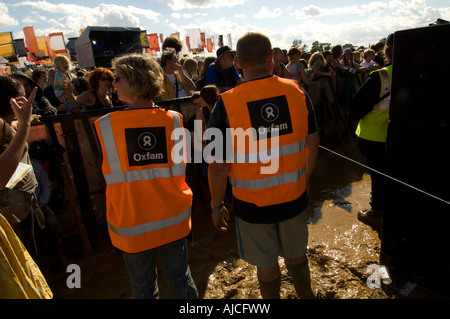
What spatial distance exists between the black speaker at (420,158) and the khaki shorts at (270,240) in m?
1.10

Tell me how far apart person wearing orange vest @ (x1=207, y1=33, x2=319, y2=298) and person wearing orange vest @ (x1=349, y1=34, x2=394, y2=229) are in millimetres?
1564

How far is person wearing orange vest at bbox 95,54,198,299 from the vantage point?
5.86ft

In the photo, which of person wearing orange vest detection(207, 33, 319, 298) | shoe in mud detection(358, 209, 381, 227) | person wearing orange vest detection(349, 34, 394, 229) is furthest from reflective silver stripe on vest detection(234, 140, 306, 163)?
shoe in mud detection(358, 209, 381, 227)

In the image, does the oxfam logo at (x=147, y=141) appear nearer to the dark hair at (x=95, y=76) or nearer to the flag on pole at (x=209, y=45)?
the dark hair at (x=95, y=76)

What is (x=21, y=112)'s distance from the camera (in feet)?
4.96

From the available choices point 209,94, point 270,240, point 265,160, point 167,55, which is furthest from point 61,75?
point 270,240

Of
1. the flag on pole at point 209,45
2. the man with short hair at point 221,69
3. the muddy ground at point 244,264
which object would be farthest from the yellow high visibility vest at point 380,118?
the flag on pole at point 209,45

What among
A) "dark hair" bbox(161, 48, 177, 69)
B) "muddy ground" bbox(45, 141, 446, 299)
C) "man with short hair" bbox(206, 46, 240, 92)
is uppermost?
"dark hair" bbox(161, 48, 177, 69)

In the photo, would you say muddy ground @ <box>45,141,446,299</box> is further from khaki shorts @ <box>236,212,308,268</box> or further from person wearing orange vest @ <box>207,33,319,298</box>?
person wearing orange vest @ <box>207,33,319,298</box>

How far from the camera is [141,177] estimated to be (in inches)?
72.8

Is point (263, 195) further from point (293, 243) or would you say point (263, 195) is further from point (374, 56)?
point (374, 56)

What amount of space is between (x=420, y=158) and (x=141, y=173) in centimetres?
238

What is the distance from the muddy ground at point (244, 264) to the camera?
2670 millimetres
